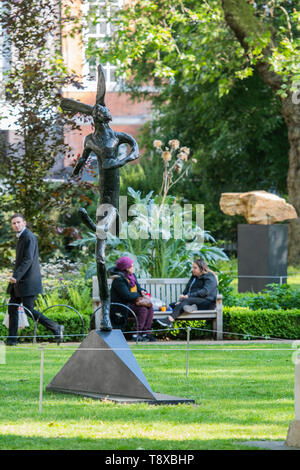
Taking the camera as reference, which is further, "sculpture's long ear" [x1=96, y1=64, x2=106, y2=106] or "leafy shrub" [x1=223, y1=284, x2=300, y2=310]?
"leafy shrub" [x1=223, y1=284, x2=300, y2=310]

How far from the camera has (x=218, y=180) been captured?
35188 millimetres

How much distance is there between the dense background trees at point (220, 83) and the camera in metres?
23.0

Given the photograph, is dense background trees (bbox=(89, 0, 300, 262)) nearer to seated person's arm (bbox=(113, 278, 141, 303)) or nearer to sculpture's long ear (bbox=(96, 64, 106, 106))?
seated person's arm (bbox=(113, 278, 141, 303))

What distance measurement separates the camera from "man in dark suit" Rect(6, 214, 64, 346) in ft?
38.6

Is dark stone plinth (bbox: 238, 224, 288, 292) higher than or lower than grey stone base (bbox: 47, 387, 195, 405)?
higher

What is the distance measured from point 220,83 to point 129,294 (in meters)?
12.3

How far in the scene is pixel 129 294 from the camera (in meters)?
12.8

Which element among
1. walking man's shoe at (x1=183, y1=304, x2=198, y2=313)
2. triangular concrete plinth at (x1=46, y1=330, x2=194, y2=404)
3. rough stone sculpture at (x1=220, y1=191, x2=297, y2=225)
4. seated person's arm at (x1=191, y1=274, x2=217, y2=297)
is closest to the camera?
triangular concrete plinth at (x1=46, y1=330, x2=194, y2=404)

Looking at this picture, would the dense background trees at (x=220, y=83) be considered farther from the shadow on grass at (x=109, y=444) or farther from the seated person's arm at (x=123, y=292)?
the shadow on grass at (x=109, y=444)

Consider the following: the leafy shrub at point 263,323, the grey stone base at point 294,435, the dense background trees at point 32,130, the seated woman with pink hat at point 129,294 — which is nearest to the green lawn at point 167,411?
the grey stone base at point 294,435

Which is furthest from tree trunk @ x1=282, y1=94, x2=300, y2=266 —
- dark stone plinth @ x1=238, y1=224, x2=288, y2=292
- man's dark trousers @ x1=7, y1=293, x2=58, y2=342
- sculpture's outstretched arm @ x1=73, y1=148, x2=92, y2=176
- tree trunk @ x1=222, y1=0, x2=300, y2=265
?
sculpture's outstretched arm @ x1=73, y1=148, x2=92, y2=176

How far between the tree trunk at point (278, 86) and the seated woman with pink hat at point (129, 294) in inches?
415

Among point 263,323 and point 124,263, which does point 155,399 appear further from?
point 263,323

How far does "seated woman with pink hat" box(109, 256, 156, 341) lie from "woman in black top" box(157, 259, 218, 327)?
314 millimetres
